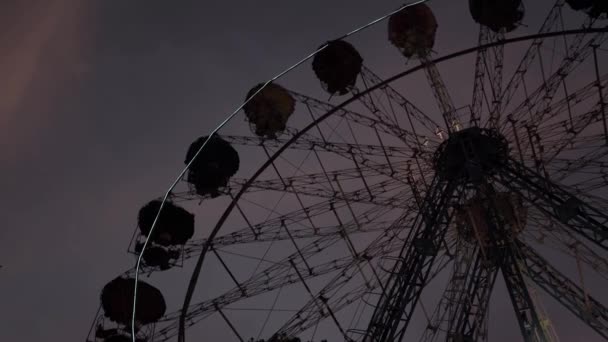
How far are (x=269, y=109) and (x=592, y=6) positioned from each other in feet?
37.7

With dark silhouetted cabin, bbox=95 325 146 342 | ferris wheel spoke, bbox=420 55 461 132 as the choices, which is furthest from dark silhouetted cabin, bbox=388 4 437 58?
A: dark silhouetted cabin, bbox=95 325 146 342

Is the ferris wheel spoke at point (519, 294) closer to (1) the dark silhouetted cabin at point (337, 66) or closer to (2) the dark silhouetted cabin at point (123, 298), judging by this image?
(1) the dark silhouetted cabin at point (337, 66)

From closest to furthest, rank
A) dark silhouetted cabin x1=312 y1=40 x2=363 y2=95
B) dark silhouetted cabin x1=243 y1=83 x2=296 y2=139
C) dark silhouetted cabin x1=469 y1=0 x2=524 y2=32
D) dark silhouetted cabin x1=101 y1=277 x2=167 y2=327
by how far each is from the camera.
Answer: dark silhouetted cabin x1=101 y1=277 x2=167 y2=327 < dark silhouetted cabin x1=469 y1=0 x2=524 y2=32 < dark silhouetted cabin x1=243 y1=83 x2=296 y2=139 < dark silhouetted cabin x1=312 y1=40 x2=363 y2=95

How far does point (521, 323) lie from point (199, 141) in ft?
42.1

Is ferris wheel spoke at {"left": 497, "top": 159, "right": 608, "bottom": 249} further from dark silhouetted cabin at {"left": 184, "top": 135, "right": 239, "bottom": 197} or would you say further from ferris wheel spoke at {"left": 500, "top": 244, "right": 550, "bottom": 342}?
dark silhouetted cabin at {"left": 184, "top": 135, "right": 239, "bottom": 197}

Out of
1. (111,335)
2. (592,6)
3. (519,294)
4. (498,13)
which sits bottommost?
(111,335)

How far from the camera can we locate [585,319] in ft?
61.3

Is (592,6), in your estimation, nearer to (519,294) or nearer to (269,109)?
(519,294)

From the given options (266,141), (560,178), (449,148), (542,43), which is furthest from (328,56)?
(560,178)

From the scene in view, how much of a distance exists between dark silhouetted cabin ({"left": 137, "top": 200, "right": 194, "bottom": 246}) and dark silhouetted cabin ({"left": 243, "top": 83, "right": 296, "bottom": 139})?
4102 millimetres

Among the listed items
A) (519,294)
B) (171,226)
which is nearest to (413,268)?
(519,294)

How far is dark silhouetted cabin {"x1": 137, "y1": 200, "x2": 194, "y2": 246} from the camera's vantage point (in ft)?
75.0

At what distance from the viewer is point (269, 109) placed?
23203mm

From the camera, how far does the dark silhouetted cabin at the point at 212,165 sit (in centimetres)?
2284
